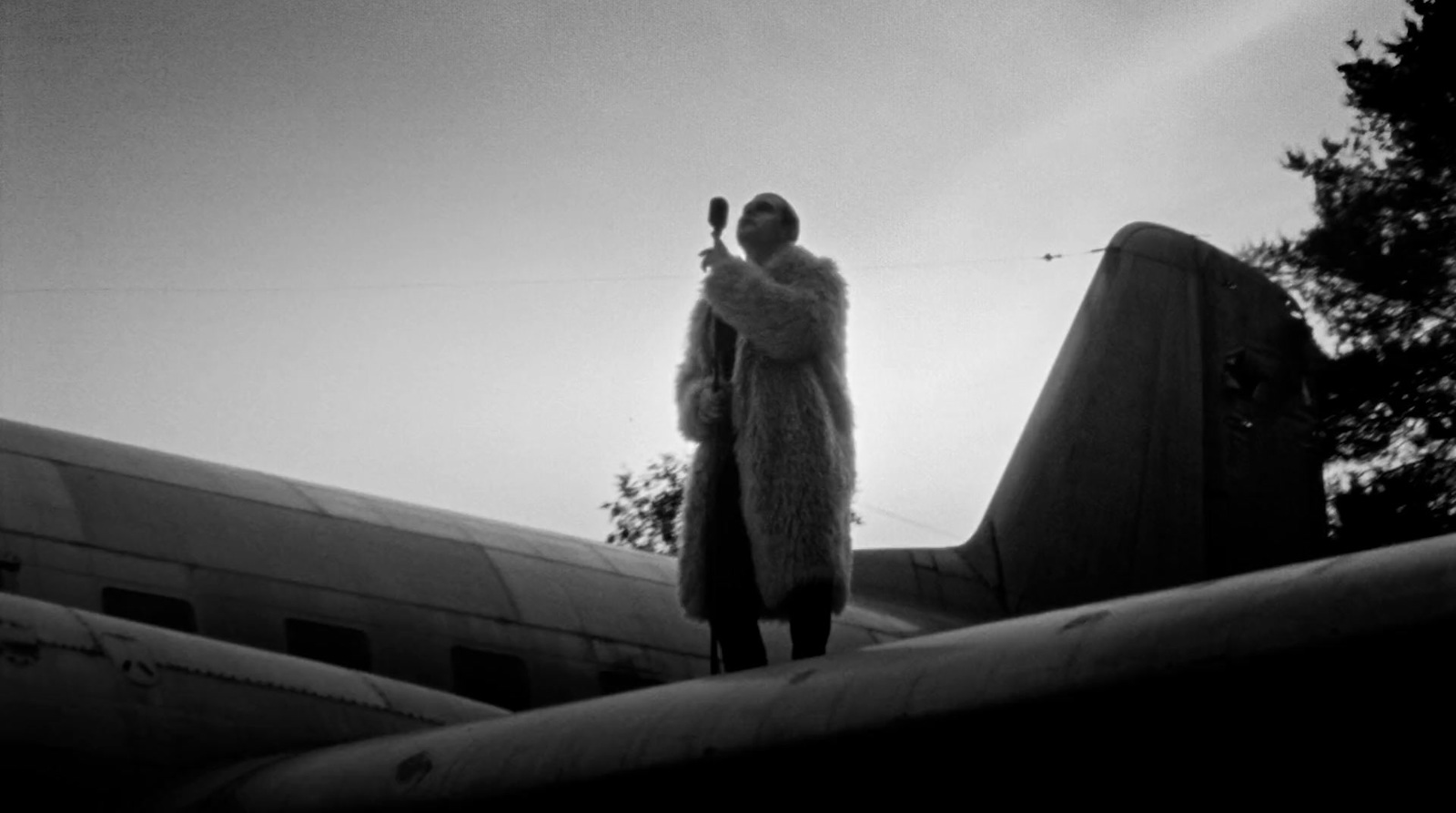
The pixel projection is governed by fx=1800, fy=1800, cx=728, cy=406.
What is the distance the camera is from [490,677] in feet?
28.3

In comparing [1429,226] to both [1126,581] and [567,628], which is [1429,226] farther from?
[567,628]

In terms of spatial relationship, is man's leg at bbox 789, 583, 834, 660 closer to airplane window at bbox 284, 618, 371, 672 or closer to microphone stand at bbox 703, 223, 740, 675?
microphone stand at bbox 703, 223, 740, 675

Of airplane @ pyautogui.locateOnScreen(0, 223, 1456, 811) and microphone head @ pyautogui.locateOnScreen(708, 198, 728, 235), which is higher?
microphone head @ pyautogui.locateOnScreen(708, 198, 728, 235)

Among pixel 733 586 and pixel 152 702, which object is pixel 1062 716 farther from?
pixel 152 702

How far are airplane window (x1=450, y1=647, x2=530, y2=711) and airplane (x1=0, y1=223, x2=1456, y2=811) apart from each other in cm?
2

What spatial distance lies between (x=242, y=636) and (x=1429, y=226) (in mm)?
18557

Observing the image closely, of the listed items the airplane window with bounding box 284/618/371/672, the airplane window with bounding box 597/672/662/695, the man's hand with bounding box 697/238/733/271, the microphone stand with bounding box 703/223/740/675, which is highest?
the man's hand with bounding box 697/238/733/271

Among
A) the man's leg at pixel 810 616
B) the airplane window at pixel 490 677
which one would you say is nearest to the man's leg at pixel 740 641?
the man's leg at pixel 810 616

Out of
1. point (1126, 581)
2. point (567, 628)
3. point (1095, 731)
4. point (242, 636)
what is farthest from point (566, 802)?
point (1126, 581)

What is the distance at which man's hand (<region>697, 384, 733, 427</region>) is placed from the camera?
6.20 meters

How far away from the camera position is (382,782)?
5.48m

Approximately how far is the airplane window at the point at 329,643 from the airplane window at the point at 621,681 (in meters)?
1.24

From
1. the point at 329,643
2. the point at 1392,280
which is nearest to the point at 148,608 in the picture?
the point at 329,643

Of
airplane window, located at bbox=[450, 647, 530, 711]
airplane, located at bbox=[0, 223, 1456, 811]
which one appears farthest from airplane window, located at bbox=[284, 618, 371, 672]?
airplane window, located at bbox=[450, 647, 530, 711]
